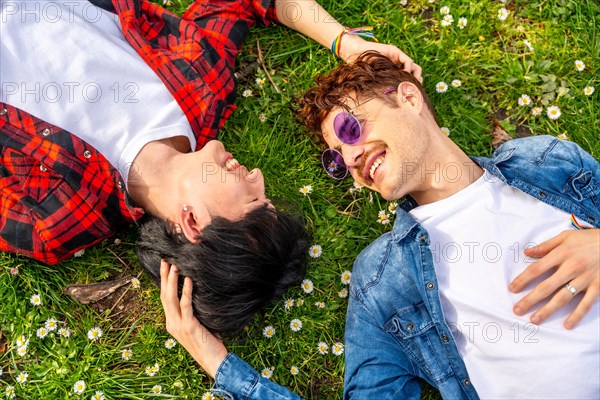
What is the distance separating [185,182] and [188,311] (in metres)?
0.83

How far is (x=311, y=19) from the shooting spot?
4414mm

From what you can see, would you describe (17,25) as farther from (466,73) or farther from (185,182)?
(466,73)

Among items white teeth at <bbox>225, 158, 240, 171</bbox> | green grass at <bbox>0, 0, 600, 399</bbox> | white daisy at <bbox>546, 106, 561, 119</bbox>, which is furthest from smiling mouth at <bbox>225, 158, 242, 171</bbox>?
white daisy at <bbox>546, 106, 561, 119</bbox>

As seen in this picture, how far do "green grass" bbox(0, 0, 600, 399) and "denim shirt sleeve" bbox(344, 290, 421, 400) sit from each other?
0.42m

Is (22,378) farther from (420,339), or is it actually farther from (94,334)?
(420,339)

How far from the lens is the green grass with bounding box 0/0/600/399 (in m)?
4.07

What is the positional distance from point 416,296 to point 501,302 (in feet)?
1.81

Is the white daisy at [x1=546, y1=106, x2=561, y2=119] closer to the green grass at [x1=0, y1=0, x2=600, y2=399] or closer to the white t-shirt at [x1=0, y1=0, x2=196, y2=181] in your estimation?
the green grass at [x1=0, y1=0, x2=600, y2=399]

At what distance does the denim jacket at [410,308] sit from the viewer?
11.8 feet

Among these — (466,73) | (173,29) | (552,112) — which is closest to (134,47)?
(173,29)

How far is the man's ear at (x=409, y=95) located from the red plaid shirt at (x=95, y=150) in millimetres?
1314

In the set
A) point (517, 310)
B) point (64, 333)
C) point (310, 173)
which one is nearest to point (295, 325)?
point (310, 173)

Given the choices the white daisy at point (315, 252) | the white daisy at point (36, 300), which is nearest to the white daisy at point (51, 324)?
the white daisy at point (36, 300)

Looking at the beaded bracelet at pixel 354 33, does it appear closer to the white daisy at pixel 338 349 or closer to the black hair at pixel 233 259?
the black hair at pixel 233 259
